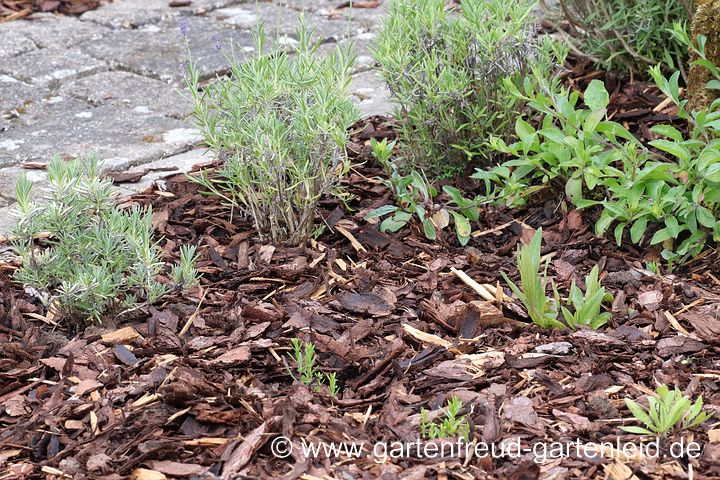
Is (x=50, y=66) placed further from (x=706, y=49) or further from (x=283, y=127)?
(x=706, y=49)

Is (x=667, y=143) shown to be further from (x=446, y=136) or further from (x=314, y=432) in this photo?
(x=314, y=432)

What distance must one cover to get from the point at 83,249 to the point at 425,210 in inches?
48.1

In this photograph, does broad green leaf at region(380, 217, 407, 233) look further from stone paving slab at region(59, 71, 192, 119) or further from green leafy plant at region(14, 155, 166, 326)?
stone paving slab at region(59, 71, 192, 119)

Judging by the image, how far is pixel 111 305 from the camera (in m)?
2.88

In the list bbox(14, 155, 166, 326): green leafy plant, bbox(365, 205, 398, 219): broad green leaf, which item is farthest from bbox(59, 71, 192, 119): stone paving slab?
bbox(14, 155, 166, 326): green leafy plant

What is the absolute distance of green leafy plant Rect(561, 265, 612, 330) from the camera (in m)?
2.76

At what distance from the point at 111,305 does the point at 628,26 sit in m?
2.64

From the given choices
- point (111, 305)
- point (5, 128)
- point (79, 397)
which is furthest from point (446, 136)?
point (5, 128)

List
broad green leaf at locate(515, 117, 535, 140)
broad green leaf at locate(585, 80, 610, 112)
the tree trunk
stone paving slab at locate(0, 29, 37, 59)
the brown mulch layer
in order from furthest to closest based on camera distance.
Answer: the brown mulch layer
stone paving slab at locate(0, 29, 37, 59)
the tree trunk
broad green leaf at locate(515, 117, 535, 140)
broad green leaf at locate(585, 80, 610, 112)

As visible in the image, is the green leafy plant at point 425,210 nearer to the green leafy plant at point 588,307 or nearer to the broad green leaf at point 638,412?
the green leafy plant at point 588,307

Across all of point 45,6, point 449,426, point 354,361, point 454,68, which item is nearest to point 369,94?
point 454,68

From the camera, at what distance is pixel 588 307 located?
109 inches

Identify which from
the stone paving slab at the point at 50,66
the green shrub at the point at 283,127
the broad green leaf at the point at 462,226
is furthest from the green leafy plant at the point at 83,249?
the stone paving slab at the point at 50,66

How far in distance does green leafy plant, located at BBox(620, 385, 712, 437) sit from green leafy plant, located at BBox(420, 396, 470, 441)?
377 mm
